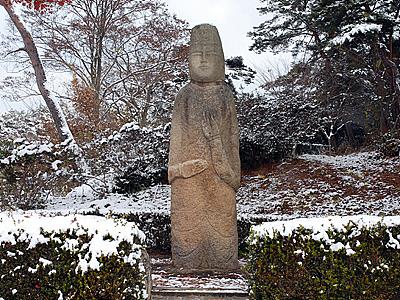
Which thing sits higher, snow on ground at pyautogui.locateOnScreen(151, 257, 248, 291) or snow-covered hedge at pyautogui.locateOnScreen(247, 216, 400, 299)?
snow-covered hedge at pyautogui.locateOnScreen(247, 216, 400, 299)

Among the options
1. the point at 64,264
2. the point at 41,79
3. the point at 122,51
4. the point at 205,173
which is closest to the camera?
the point at 64,264

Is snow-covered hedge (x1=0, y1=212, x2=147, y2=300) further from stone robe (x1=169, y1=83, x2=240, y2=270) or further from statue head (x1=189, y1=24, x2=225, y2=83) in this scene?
statue head (x1=189, y1=24, x2=225, y2=83)

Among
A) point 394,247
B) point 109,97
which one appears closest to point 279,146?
point 109,97

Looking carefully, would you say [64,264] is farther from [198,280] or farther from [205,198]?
[205,198]

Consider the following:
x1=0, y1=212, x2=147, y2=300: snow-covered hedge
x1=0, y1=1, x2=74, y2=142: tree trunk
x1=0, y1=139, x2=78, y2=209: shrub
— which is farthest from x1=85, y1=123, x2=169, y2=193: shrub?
x1=0, y1=212, x2=147, y2=300: snow-covered hedge

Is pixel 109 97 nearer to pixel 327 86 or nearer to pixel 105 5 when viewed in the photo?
pixel 105 5

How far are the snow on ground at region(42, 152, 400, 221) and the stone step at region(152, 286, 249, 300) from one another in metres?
6.14

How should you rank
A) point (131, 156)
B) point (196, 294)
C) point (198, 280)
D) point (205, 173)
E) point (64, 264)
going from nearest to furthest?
point (64, 264) → point (196, 294) → point (198, 280) → point (205, 173) → point (131, 156)

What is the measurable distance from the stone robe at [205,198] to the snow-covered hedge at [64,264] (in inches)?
101

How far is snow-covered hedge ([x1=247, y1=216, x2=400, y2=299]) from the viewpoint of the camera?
353 centimetres

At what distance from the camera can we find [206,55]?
6.05 meters

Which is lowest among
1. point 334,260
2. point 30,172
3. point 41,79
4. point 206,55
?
point 334,260

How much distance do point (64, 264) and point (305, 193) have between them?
32.4 feet

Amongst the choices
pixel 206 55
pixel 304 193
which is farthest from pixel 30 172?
pixel 304 193
